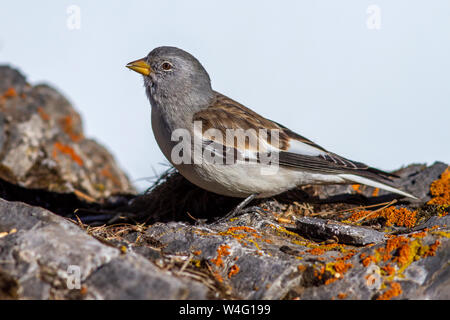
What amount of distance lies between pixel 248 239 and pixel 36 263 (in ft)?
6.06

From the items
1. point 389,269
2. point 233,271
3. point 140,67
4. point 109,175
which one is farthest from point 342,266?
point 109,175

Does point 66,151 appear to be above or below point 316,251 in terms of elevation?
above

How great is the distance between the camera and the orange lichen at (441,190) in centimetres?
584

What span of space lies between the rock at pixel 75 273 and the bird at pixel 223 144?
2.02 meters

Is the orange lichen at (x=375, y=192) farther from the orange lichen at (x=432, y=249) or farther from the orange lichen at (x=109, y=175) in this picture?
the orange lichen at (x=109, y=175)

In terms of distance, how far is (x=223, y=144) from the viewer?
5410 mm

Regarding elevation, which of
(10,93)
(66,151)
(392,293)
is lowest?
(392,293)

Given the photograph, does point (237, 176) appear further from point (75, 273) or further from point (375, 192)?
point (75, 273)

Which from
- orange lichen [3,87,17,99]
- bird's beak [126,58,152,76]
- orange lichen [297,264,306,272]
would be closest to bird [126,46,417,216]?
bird's beak [126,58,152,76]

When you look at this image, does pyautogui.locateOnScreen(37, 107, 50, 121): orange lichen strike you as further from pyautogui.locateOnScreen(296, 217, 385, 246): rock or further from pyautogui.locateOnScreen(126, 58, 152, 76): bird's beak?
pyautogui.locateOnScreen(296, 217, 385, 246): rock

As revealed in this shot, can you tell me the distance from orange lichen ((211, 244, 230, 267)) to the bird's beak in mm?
2716

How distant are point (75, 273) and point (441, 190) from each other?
4.60 m
